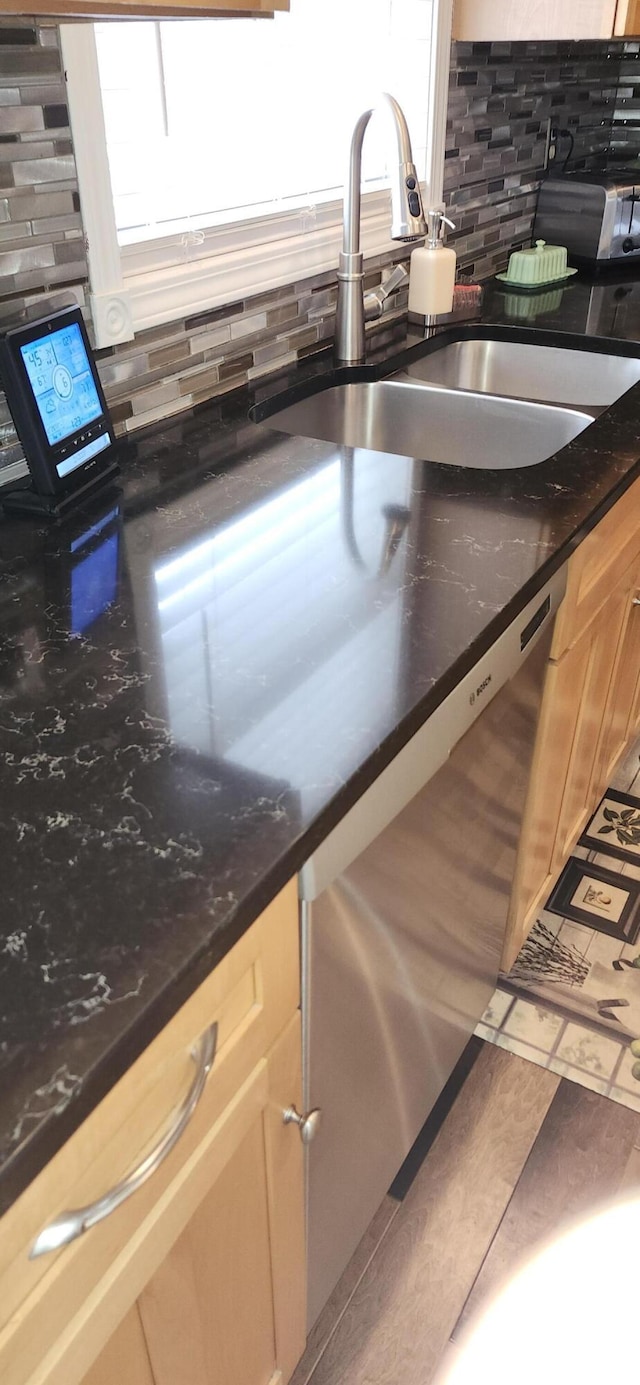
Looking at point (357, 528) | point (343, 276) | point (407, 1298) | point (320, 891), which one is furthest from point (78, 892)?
point (343, 276)

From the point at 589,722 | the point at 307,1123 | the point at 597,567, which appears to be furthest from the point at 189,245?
the point at 307,1123

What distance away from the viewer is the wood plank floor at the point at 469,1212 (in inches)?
49.6

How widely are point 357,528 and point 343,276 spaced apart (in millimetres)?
739

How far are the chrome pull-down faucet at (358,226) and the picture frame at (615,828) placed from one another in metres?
1.05

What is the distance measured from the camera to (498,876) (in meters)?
1.38

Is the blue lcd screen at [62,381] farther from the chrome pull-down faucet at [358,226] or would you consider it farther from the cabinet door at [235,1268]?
the cabinet door at [235,1268]

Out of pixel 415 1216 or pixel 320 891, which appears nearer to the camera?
pixel 320 891

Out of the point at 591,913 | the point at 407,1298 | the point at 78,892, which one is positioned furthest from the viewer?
the point at 591,913

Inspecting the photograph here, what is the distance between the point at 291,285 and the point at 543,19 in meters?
0.73

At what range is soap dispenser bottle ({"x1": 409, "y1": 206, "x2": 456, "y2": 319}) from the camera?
6.29 ft

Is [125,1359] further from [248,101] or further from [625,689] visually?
[248,101]

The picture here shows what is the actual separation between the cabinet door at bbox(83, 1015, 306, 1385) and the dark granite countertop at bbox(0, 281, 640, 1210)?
0.23 meters

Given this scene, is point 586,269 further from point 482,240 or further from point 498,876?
point 498,876

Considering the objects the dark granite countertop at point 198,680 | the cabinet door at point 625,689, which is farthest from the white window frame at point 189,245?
the cabinet door at point 625,689
